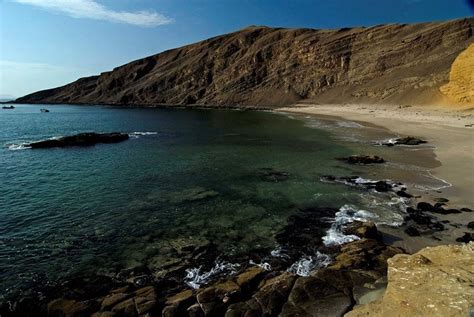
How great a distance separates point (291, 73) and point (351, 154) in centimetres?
10339

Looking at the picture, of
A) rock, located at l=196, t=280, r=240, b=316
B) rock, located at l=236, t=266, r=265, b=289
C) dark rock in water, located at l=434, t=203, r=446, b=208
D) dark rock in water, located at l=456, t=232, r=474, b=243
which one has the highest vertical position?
rock, located at l=196, t=280, r=240, b=316

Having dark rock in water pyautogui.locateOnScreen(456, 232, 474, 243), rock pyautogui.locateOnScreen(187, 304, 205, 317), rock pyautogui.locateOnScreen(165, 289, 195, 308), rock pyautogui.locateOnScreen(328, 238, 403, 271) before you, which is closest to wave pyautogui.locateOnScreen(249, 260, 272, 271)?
rock pyautogui.locateOnScreen(328, 238, 403, 271)

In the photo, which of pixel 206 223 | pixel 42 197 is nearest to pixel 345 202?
pixel 206 223

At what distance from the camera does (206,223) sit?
19672mm

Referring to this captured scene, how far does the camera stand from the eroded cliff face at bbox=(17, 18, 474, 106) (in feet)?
328

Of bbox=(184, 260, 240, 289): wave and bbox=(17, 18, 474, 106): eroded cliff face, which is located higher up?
bbox=(17, 18, 474, 106): eroded cliff face

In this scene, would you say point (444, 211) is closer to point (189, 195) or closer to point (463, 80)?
point (189, 195)

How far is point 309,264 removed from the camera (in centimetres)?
1477

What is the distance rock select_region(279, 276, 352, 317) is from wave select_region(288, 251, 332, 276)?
6.49ft

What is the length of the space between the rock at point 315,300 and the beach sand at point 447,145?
657 centimetres

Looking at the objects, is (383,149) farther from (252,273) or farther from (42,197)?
(42,197)

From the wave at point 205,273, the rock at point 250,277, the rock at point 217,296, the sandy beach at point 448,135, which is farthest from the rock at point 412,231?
the rock at point 217,296

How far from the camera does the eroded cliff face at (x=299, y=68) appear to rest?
100m

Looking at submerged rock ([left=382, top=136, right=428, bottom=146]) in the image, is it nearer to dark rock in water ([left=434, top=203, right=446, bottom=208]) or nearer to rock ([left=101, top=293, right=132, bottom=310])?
dark rock in water ([left=434, top=203, right=446, bottom=208])
